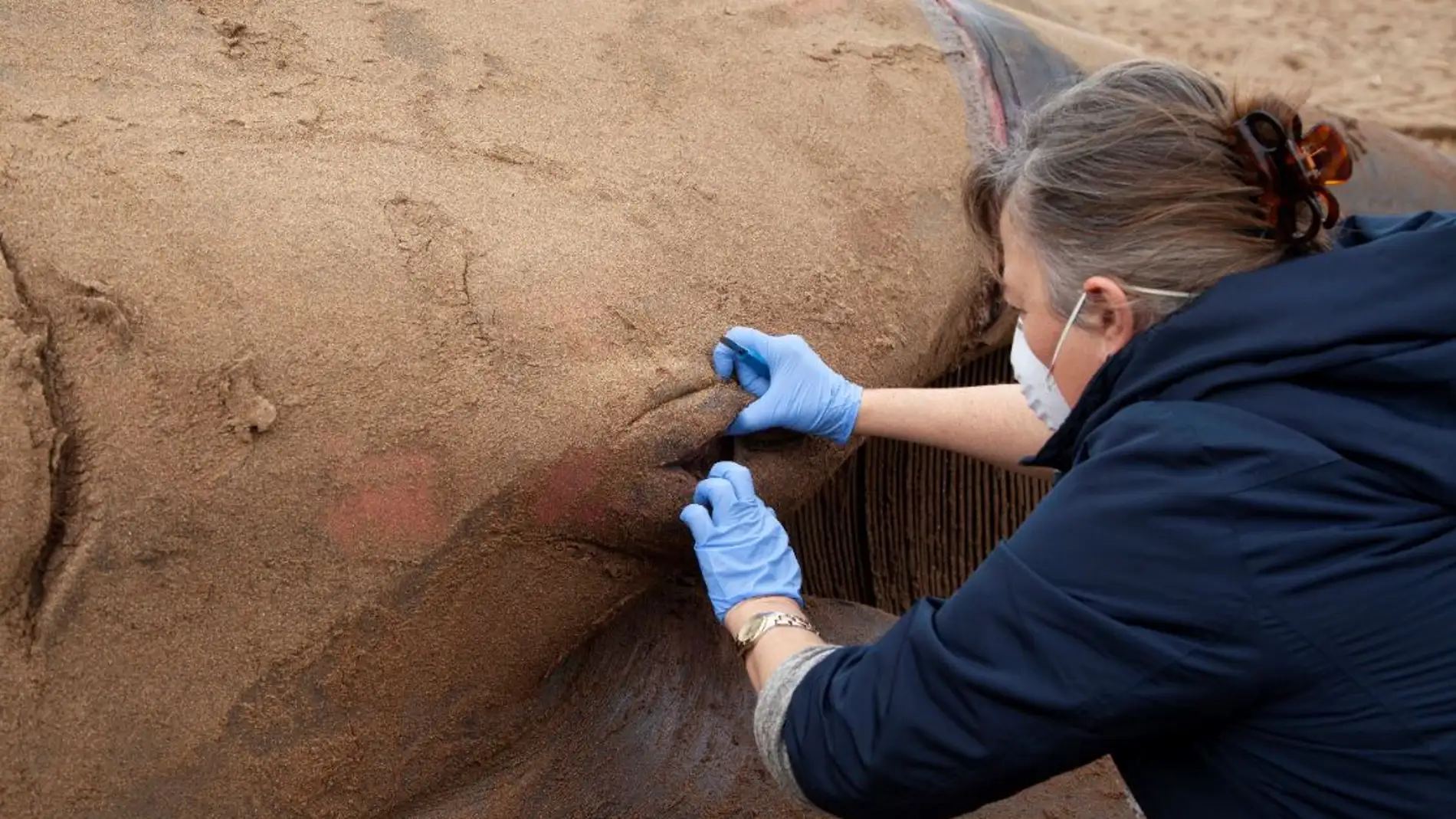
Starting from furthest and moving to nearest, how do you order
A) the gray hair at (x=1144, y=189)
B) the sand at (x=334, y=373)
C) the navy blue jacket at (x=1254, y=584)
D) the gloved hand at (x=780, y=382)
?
the gloved hand at (x=780, y=382) → the sand at (x=334, y=373) → the gray hair at (x=1144, y=189) → the navy blue jacket at (x=1254, y=584)

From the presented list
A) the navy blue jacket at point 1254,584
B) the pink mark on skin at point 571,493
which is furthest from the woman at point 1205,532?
the pink mark on skin at point 571,493

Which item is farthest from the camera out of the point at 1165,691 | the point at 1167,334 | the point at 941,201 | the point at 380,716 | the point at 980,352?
the point at 980,352

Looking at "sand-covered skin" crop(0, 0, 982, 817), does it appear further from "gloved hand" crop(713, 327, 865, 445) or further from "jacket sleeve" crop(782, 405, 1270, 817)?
"jacket sleeve" crop(782, 405, 1270, 817)

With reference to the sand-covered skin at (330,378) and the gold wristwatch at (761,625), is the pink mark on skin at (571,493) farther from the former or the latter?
the gold wristwatch at (761,625)

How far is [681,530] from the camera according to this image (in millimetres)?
1544

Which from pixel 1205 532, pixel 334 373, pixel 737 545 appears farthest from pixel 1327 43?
pixel 334 373

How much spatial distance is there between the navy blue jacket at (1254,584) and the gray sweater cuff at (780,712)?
0.16m

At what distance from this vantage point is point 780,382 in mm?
1557

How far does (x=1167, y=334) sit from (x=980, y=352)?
916 millimetres

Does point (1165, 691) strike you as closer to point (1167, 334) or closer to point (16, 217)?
point (1167, 334)

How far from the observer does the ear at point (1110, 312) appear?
1219 mm

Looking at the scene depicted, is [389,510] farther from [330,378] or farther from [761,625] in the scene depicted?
[761,625]

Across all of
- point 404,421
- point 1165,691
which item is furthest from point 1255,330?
point 404,421

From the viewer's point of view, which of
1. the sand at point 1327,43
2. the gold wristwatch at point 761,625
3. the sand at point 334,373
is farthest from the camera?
the sand at point 1327,43
